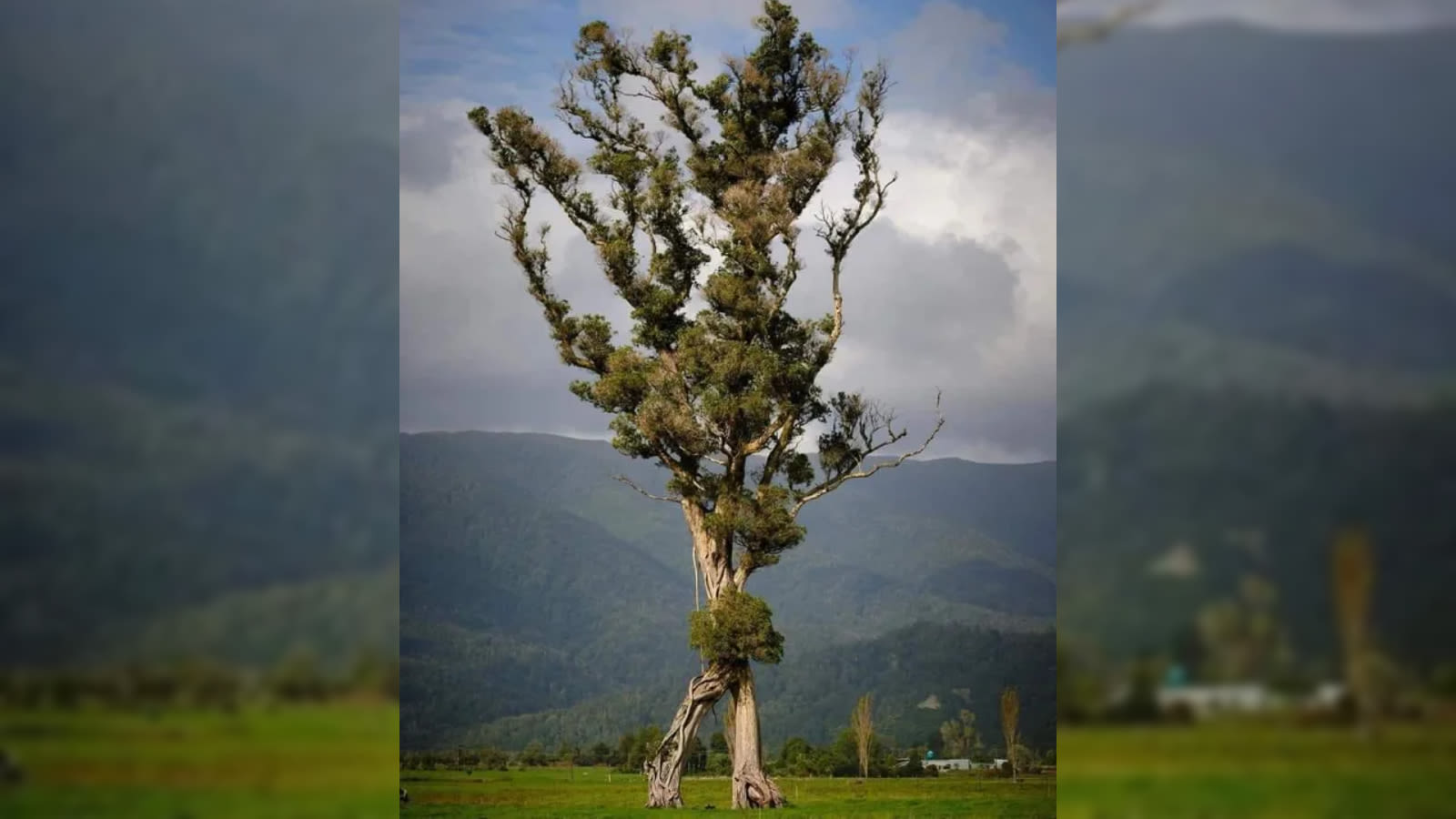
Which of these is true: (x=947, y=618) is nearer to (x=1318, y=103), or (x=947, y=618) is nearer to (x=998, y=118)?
(x=998, y=118)

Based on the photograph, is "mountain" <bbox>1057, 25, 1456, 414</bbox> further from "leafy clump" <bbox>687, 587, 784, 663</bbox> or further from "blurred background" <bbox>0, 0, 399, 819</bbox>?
"leafy clump" <bbox>687, 587, 784, 663</bbox>

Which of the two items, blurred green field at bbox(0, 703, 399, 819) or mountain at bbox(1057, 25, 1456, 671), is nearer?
mountain at bbox(1057, 25, 1456, 671)

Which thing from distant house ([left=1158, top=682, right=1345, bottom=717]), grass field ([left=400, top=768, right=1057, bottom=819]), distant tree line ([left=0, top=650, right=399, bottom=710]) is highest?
distant tree line ([left=0, top=650, right=399, bottom=710])

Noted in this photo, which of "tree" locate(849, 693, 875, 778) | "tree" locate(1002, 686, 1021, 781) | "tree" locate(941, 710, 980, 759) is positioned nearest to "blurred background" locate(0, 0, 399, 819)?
"tree" locate(849, 693, 875, 778)

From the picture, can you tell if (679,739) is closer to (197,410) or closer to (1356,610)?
(197,410)

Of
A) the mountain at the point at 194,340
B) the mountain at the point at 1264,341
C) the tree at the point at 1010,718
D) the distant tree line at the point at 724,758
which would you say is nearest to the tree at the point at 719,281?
the distant tree line at the point at 724,758

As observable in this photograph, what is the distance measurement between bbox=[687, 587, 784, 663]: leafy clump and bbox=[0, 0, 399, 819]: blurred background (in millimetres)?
5555

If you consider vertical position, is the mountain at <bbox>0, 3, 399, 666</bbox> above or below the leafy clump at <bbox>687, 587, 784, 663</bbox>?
above

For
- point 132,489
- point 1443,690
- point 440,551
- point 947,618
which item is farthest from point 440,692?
point 1443,690

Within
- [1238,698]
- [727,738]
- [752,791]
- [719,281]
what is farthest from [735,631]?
[1238,698]

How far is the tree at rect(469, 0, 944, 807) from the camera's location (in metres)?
12.1

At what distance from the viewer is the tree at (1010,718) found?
19.1 metres

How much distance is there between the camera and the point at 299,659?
6.12 m

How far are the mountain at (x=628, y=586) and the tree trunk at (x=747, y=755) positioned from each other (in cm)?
1137
